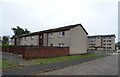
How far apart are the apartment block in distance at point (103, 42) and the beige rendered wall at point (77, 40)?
1863 inches

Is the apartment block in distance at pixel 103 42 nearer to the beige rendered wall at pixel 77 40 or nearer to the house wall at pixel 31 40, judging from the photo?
the beige rendered wall at pixel 77 40

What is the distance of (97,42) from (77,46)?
59429mm

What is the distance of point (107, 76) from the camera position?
25.3ft

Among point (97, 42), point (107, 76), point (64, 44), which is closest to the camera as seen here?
point (107, 76)

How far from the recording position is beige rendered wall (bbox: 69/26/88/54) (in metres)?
24.4

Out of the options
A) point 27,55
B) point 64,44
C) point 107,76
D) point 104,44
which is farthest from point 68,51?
point 104,44

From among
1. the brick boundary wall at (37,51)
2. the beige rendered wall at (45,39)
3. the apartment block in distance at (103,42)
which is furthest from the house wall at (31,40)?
the apartment block in distance at (103,42)

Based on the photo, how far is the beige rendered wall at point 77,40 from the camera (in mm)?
24359

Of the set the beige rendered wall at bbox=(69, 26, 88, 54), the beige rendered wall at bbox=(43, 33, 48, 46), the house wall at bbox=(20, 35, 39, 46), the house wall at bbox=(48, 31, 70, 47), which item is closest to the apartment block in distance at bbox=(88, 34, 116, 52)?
the beige rendered wall at bbox=(69, 26, 88, 54)

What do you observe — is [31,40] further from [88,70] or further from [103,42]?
[103,42]

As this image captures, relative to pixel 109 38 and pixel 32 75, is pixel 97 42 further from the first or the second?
pixel 32 75

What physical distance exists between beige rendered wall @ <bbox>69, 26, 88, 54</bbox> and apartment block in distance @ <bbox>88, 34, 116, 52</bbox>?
→ 47.3 m

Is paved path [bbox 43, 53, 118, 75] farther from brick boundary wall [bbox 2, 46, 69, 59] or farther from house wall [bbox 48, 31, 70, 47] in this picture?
house wall [bbox 48, 31, 70, 47]

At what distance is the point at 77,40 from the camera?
1026 inches
